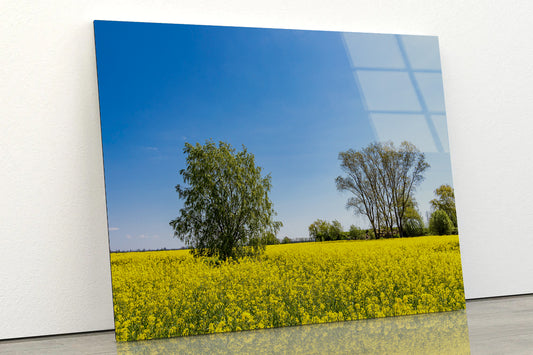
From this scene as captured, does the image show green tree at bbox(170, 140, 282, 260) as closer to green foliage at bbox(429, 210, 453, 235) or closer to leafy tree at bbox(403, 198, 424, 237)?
leafy tree at bbox(403, 198, 424, 237)

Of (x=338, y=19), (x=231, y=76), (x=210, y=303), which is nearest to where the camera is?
(x=210, y=303)

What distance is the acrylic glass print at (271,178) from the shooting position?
3.88m

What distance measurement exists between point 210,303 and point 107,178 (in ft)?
4.27

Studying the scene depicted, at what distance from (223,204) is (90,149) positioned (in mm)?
1183

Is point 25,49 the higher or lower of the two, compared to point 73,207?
higher

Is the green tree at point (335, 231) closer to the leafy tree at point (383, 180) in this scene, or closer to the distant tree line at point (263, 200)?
the distant tree line at point (263, 200)

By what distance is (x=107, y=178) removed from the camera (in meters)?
3.88

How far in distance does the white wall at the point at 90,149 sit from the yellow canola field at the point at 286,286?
305 millimetres

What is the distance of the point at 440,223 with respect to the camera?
4453mm

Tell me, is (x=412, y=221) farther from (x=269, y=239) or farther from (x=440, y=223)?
(x=269, y=239)

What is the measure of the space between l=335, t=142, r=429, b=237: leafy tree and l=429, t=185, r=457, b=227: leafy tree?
0.70 ft

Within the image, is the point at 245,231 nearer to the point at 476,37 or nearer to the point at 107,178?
the point at 107,178

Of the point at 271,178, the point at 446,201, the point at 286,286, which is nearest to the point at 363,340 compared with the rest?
→ the point at 286,286

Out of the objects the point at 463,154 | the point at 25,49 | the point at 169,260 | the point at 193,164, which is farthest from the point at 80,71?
the point at 463,154
